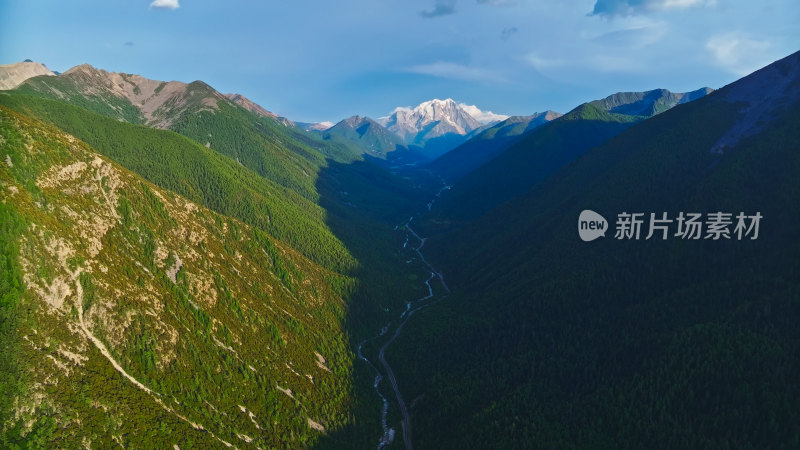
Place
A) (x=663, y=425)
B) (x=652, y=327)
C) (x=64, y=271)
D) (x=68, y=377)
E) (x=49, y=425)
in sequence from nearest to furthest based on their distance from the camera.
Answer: (x=49, y=425)
(x=68, y=377)
(x=64, y=271)
(x=663, y=425)
(x=652, y=327)

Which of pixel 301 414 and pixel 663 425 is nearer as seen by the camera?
pixel 663 425

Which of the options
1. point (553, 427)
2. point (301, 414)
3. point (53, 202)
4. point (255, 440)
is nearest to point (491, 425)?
point (553, 427)

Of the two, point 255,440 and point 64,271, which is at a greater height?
point 64,271

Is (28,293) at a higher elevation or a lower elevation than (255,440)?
higher

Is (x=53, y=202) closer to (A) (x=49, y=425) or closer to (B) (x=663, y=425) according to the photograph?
(A) (x=49, y=425)

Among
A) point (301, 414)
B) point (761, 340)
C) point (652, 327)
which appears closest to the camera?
point (761, 340)

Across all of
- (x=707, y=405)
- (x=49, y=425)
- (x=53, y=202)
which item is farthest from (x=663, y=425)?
(x=53, y=202)

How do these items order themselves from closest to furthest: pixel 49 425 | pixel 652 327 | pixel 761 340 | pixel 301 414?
pixel 49 425, pixel 761 340, pixel 301 414, pixel 652 327

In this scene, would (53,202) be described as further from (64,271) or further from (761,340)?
(761,340)

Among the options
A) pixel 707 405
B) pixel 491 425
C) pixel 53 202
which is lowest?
pixel 491 425
